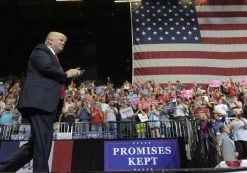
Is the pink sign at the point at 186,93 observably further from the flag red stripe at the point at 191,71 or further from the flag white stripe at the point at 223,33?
the flag white stripe at the point at 223,33

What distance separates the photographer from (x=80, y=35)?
20.8 metres

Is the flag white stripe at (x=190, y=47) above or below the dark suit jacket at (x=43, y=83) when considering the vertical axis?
above

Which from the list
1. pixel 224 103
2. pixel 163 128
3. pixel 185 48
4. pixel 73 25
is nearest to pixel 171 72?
pixel 185 48

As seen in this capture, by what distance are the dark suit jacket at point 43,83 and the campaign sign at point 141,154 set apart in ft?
17.4

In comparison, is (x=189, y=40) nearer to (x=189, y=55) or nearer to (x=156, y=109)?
(x=189, y=55)

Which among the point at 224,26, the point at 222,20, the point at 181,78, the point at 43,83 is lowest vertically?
the point at 43,83

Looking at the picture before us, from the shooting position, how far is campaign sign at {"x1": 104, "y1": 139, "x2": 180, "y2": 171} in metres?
9.93

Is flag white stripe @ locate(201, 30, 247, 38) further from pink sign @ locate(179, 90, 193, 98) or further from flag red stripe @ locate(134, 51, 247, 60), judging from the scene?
pink sign @ locate(179, 90, 193, 98)

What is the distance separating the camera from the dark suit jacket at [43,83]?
474 centimetres

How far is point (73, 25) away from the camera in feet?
67.6

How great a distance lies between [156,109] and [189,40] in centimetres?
493

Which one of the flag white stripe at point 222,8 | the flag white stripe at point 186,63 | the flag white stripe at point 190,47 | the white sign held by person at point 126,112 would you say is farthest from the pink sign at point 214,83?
the white sign held by person at point 126,112

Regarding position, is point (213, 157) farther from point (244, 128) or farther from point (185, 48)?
point (185, 48)

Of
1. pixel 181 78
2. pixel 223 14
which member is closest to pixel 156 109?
pixel 181 78
